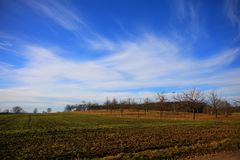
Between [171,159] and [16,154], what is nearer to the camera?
[171,159]

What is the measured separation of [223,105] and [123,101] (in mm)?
48889

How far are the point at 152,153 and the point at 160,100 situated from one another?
258ft

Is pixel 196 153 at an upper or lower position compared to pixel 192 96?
lower

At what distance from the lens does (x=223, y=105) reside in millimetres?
108312

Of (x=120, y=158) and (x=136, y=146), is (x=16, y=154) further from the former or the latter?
(x=136, y=146)

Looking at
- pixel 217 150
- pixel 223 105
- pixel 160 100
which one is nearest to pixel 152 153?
pixel 217 150

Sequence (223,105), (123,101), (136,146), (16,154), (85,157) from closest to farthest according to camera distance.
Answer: (85,157) < (16,154) < (136,146) < (223,105) < (123,101)

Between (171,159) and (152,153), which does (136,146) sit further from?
(171,159)

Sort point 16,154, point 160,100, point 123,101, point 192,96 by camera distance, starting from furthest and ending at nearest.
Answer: point 123,101, point 160,100, point 192,96, point 16,154

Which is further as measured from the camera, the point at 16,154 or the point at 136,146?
the point at 136,146

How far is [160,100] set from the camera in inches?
3770

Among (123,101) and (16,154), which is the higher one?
(123,101)

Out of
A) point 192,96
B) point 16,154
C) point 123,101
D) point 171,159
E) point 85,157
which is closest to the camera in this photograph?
point 171,159

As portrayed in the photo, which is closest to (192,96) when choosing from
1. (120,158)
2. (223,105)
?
(223,105)
